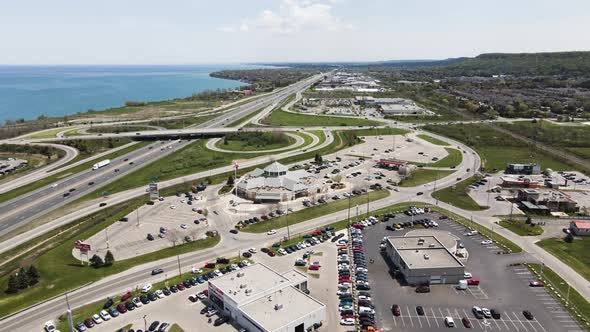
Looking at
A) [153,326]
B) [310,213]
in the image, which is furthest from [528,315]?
[153,326]

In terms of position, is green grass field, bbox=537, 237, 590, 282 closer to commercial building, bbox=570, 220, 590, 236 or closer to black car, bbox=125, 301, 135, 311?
commercial building, bbox=570, 220, 590, 236

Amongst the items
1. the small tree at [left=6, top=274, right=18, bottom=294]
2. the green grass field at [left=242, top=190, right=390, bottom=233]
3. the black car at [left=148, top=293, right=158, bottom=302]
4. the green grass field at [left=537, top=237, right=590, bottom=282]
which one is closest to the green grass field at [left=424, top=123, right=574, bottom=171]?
the green grass field at [left=242, top=190, right=390, bottom=233]

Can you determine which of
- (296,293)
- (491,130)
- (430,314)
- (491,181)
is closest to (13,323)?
(296,293)

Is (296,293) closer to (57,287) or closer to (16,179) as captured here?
(57,287)

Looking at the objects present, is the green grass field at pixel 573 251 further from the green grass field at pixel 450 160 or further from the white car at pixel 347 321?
the green grass field at pixel 450 160

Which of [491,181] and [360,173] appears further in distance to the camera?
[360,173]

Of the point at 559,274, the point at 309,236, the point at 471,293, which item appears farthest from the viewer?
the point at 309,236
